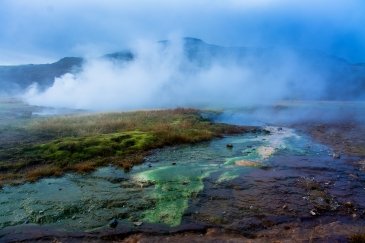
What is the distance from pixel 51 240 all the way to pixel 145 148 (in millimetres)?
14967

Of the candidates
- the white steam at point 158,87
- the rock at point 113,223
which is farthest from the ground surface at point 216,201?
the white steam at point 158,87

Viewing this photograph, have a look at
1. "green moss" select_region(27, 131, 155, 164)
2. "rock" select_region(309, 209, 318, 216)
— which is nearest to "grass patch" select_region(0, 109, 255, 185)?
"green moss" select_region(27, 131, 155, 164)

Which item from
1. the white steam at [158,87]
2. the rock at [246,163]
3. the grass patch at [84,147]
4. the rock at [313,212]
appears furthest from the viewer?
the white steam at [158,87]

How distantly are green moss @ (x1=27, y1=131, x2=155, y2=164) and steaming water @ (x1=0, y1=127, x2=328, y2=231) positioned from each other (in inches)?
93.6

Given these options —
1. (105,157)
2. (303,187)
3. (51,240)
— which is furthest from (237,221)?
(105,157)

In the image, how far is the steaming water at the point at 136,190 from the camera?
1446 centimetres

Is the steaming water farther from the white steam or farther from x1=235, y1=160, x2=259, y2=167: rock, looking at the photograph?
the white steam

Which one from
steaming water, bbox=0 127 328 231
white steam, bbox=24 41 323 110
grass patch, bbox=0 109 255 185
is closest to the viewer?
steaming water, bbox=0 127 328 231

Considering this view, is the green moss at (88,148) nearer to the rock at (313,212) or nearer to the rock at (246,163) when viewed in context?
the rock at (246,163)

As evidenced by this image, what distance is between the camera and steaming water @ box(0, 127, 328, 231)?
14461 mm

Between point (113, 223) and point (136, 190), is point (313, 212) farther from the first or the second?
point (136, 190)

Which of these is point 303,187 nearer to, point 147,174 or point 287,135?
point 147,174

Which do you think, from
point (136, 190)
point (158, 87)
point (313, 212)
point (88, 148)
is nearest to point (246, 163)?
point (136, 190)

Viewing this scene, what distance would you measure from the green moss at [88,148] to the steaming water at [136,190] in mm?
2378
